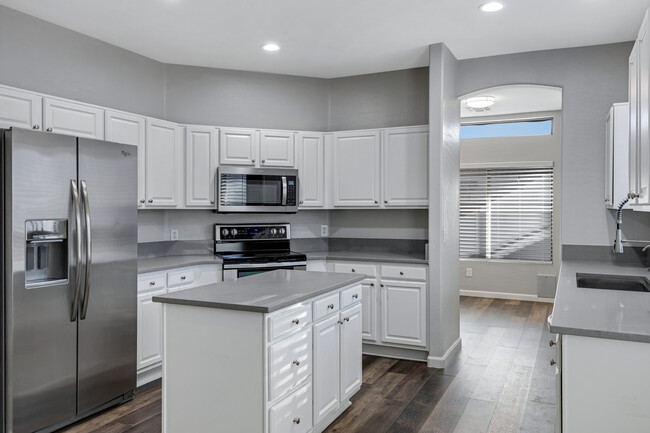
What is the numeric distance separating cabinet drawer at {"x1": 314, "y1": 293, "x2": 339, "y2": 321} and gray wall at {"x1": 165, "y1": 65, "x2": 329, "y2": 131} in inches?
102

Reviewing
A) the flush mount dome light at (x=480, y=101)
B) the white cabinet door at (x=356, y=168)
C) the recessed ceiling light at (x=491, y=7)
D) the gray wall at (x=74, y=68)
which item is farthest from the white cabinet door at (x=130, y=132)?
the flush mount dome light at (x=480, y=101)

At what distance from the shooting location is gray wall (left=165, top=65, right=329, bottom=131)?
15.5 feet

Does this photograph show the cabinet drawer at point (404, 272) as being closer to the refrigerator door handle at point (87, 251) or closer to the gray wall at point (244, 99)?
the gray wall at point (244, 99)

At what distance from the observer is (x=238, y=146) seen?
4.68 m

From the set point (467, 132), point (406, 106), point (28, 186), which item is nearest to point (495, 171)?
point (467, 132)

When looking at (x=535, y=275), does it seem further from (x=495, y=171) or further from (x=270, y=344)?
(x=270, y=344)

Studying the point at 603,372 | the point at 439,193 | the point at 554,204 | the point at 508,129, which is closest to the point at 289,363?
the point at 603,372

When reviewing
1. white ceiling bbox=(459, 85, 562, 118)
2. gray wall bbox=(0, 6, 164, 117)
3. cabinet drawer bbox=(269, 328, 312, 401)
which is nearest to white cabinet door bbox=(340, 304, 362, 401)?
cabinet drawer bbox=(269, 328, 312, 401)

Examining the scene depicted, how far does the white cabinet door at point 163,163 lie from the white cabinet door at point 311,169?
116 centimetres

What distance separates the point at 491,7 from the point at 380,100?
1.82 m

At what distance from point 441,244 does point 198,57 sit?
9.00 feet

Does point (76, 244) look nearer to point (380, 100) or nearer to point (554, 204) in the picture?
point (380, 100)

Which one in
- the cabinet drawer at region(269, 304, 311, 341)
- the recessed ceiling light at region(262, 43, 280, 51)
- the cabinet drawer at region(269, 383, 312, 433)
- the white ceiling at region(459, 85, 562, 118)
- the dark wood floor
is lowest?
the dark wood floor

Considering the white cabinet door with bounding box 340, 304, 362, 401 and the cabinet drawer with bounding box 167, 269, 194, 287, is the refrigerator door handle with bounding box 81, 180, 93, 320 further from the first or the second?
the white cabinet door with bounding box 340, 304, 362, 401
